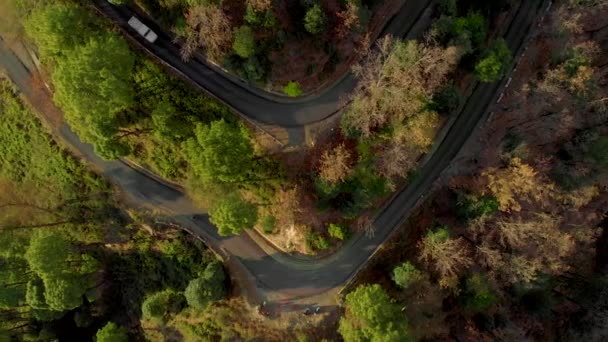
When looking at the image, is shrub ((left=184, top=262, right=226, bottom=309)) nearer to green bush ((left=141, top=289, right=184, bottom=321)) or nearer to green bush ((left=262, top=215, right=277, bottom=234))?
green bush ((left=141, top=289, right=184, bottom=321))

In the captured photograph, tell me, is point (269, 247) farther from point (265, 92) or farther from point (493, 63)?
point (493, 63)

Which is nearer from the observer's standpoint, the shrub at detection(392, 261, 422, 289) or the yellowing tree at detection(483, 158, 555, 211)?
the yellowing tree at detection(483, 158, 555, 211)

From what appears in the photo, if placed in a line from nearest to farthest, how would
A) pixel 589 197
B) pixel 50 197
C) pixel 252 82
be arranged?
pixel 252 82 → pixel 589 197 → pixel 50 197

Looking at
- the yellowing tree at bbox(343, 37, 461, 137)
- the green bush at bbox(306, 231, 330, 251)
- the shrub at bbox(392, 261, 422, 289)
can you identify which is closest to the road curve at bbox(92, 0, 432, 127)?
the yellowing tree at bbox(343, 37, 461, 137)

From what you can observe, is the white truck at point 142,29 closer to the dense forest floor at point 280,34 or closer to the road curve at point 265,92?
the road curve at point 265,92

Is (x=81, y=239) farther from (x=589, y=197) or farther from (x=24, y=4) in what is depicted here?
(x=589, y=197)

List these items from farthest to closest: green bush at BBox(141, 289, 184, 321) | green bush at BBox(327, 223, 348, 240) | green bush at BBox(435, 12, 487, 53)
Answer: green bush at BBox(141, 289, 184, 321) < green bush at BBox(327, 223, 348, 240) < green bush at BBox(435, 12, 487, 53)

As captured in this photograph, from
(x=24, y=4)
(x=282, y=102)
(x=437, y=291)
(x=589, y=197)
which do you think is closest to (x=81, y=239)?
(x=24, y=4)
